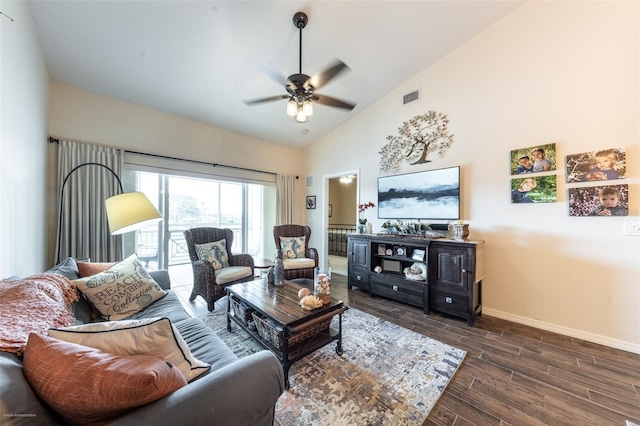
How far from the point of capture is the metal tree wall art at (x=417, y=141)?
3330 mm

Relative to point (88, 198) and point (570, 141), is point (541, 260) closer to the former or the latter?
point (570, 141)

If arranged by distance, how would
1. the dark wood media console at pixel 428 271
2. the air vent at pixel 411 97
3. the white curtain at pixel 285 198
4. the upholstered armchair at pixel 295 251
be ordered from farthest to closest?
1. the white curtain at pixel 285 198
2. the upholstered armchair at pixel 295 251
3. the air vent at pixel 411 97
4. the dark wood media console at pixel 428 271

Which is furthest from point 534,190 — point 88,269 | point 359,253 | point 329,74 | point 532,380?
point 88,269

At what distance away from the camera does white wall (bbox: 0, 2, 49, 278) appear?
149 cm

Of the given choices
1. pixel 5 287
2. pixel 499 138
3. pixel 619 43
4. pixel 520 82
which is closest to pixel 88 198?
pixel 5 287

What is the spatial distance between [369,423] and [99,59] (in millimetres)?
4231

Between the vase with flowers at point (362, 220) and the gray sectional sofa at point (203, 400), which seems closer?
the gray sectional sofa at point (203, 400)

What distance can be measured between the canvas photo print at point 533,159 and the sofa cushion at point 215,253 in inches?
154

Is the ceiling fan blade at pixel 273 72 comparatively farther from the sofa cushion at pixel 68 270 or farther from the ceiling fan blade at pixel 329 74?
the sofa cushion at pixel 68 270

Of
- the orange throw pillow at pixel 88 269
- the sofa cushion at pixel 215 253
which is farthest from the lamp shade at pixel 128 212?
the sofa cushion at pixel 215 253

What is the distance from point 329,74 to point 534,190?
8.47ft

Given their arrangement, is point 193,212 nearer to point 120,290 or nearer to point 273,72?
point 120,290

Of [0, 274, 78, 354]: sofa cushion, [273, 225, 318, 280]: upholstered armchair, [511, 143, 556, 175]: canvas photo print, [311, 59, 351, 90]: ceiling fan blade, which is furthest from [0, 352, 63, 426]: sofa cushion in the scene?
[511, 143, 556, 175]: canvas photo print

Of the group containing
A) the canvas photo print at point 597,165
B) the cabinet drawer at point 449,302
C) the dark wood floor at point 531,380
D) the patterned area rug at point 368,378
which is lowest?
the dark wood floor at point 531,380
